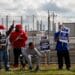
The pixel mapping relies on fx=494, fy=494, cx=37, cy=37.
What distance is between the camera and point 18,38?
19.9 m

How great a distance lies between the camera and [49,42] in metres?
27.2

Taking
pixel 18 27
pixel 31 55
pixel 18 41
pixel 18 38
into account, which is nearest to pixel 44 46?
pixel 31 55

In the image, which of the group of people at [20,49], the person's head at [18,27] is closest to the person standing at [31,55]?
the group of people at [20,49]

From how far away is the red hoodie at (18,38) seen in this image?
19.8 metres

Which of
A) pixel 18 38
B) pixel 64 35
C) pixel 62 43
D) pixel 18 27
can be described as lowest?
pixel 62 43

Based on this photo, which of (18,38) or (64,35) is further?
(64,35)

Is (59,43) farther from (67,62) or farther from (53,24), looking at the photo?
(53,24)

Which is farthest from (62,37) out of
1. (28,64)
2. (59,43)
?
(28,64)

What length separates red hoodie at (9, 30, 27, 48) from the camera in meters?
19.8

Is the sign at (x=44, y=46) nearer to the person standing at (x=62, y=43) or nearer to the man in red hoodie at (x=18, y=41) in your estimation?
the person standing at (x=62, y=43)

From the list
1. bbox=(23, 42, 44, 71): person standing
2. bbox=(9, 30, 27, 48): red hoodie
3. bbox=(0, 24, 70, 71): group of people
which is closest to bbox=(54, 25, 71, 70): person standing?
bbox=(0, 24, 70, 71): group of people

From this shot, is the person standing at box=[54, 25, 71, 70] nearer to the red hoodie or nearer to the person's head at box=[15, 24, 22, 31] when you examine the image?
the red hoodie

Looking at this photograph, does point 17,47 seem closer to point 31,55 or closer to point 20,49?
point 20,49

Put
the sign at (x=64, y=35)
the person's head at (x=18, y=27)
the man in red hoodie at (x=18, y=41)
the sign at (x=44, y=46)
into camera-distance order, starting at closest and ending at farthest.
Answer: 1. the person's head at (x=18, y=27)
2. the man in red hoodie at (x=18, y=41)
3. the sign at (x=64, y=35)
4. the sign at (x=44, y=46)
